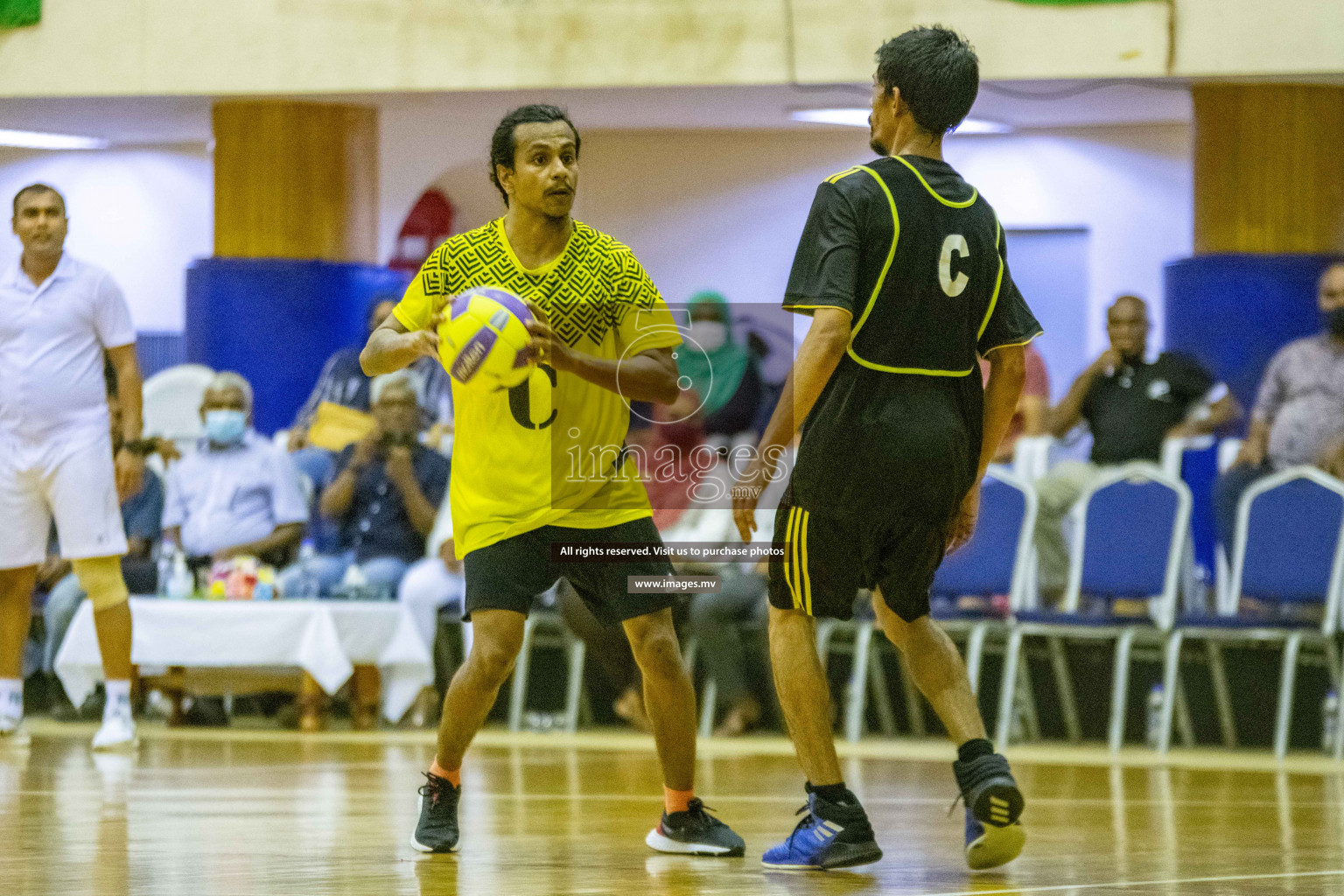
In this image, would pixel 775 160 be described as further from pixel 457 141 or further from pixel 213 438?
pixel 213 438

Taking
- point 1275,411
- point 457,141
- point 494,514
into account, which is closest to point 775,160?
point 457,141

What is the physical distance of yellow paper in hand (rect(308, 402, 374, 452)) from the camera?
8.99 m

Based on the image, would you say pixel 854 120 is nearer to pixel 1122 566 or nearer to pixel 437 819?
pixel 1122 566

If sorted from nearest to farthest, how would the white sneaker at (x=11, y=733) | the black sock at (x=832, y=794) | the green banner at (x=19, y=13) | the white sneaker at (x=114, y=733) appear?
the black sock at (x=832, y=794) → the white sneaker at (x=114, y=733) → the white sneaker at (x=11, y=733) → the green banner at (x=19, y=13)

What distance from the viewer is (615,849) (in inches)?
179

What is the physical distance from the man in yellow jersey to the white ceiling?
563cm

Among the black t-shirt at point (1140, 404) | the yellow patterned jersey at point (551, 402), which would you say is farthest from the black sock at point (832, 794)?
the black t-shirt at point (1140, 404)

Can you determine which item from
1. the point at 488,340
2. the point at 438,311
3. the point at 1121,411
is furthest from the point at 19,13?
the point at 488,340

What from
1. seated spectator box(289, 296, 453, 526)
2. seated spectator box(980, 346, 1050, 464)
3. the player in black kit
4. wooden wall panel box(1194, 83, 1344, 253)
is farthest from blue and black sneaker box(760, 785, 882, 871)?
wooden wall panel box(1194, 83, 1344, 253)

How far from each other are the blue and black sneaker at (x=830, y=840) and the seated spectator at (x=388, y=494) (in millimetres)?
4774

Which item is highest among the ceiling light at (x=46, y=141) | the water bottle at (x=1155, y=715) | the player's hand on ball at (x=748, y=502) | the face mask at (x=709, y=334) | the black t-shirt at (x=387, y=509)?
the ceiling light at (x=46, y=141)

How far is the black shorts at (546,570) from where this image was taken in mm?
4297

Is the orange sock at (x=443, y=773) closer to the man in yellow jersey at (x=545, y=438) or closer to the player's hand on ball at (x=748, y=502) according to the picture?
the man in yellow jersey at (x=545, y=438)

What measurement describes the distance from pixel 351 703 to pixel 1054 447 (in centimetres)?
369
